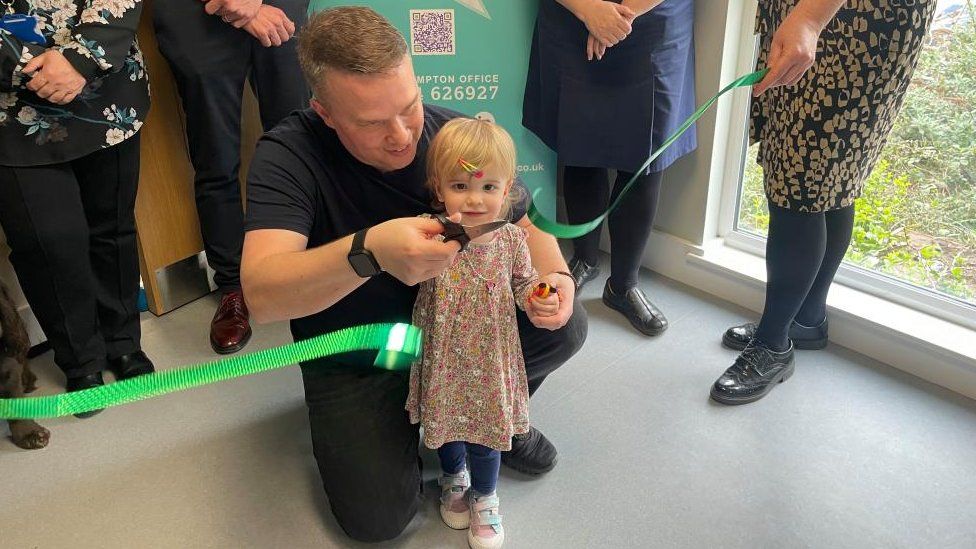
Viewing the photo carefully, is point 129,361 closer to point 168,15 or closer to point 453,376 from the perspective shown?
point 168,15

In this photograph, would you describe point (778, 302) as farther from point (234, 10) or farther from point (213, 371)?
point (234, 10)

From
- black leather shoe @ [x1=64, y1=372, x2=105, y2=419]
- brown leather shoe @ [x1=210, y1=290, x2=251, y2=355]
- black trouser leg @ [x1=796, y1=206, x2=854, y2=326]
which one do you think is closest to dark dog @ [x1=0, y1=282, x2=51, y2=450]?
black leather shoe @ [x1=64, y1=372, x2=105, y2=419]

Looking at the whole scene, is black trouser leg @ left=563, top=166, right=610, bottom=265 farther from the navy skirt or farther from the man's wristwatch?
the man's wristwatch

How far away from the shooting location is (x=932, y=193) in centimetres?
214

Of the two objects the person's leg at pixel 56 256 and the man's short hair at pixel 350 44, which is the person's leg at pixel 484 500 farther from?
the person's leg at pixel 56 256

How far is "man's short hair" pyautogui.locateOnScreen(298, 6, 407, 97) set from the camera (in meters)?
1.20

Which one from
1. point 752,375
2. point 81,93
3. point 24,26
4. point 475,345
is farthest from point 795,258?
point 24,26

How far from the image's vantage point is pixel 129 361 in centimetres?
211

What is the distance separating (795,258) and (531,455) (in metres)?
0.82

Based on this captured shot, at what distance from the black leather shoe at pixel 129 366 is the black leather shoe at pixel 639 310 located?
56.3 inches

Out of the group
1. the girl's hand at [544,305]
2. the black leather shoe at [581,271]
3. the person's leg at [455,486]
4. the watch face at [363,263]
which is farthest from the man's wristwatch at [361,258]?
the black leather shoe at [581,271]

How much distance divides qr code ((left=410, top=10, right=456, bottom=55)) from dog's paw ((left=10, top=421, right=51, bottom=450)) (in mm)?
1495

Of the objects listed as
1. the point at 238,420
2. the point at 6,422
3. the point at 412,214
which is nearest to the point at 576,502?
the point at 412,214

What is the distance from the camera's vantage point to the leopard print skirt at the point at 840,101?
1541 millimetres
